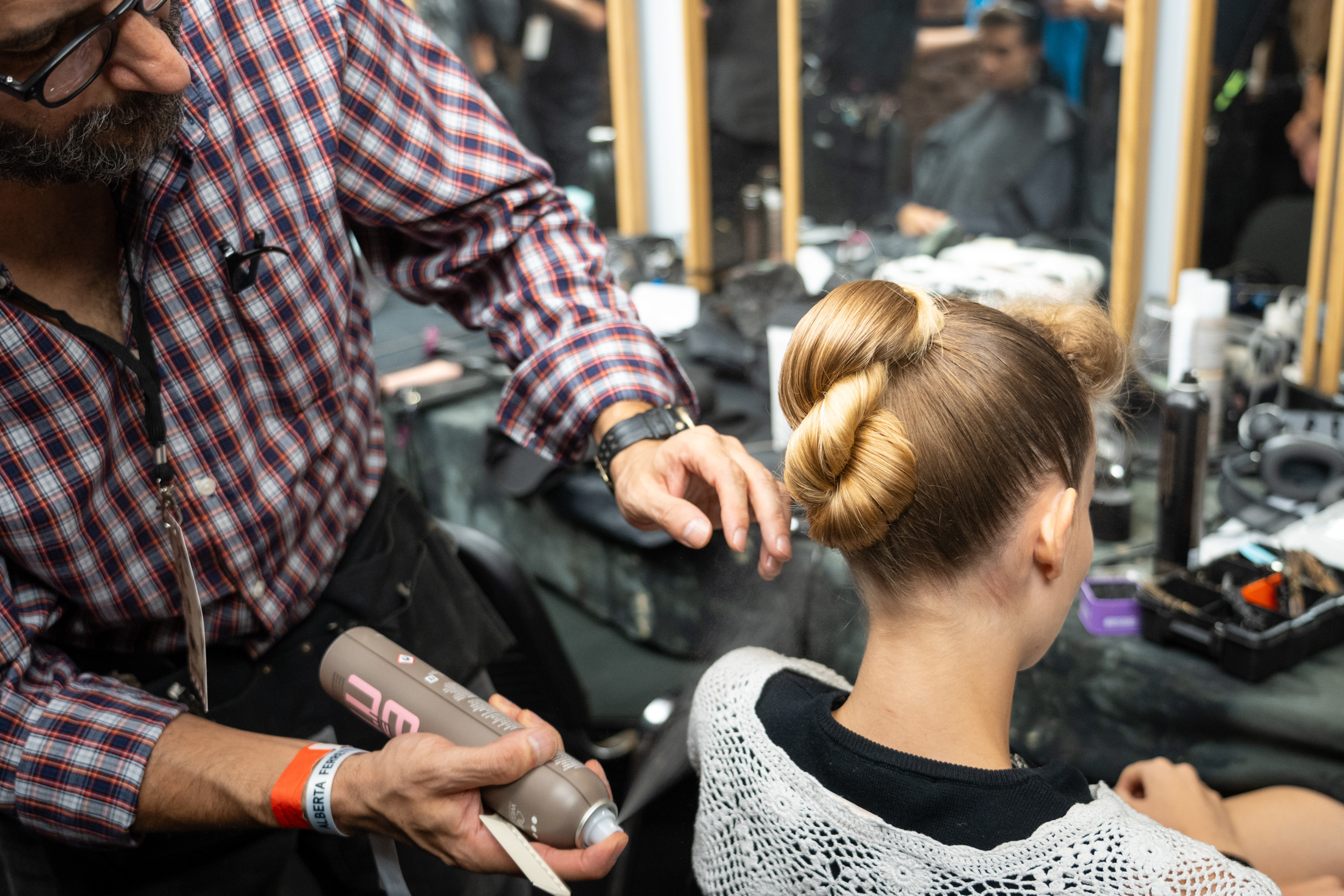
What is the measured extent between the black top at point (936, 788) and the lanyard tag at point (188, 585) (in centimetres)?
61

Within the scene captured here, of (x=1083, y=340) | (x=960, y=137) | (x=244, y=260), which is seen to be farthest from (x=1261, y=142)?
(x=244, y=260)

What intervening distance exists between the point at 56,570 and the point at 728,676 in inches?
27.5

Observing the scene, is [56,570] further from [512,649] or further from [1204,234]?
[1204,234]

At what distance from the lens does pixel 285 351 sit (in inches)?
44.6

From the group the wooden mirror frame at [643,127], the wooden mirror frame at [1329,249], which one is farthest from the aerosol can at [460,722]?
the wooden mirror frame at [643,127]

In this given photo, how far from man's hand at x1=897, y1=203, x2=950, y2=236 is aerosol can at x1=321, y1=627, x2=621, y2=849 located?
6.21ft

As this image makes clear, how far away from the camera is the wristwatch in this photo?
3.60 ft

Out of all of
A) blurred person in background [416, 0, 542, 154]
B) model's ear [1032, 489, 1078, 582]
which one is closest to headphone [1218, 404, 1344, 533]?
model's ear [1032, 489, 1078, 582]

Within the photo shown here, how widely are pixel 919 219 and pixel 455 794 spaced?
2.04 metres

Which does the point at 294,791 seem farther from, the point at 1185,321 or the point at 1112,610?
the point at 1185,321

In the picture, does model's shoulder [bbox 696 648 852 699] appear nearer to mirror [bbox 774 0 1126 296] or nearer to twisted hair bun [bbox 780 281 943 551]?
twisted hair bun [bbox 780 281 943 551]

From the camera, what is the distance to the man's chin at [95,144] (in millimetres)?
862

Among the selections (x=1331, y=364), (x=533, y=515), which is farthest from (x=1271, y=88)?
(x=533, y=515)

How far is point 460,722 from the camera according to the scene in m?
0.83
